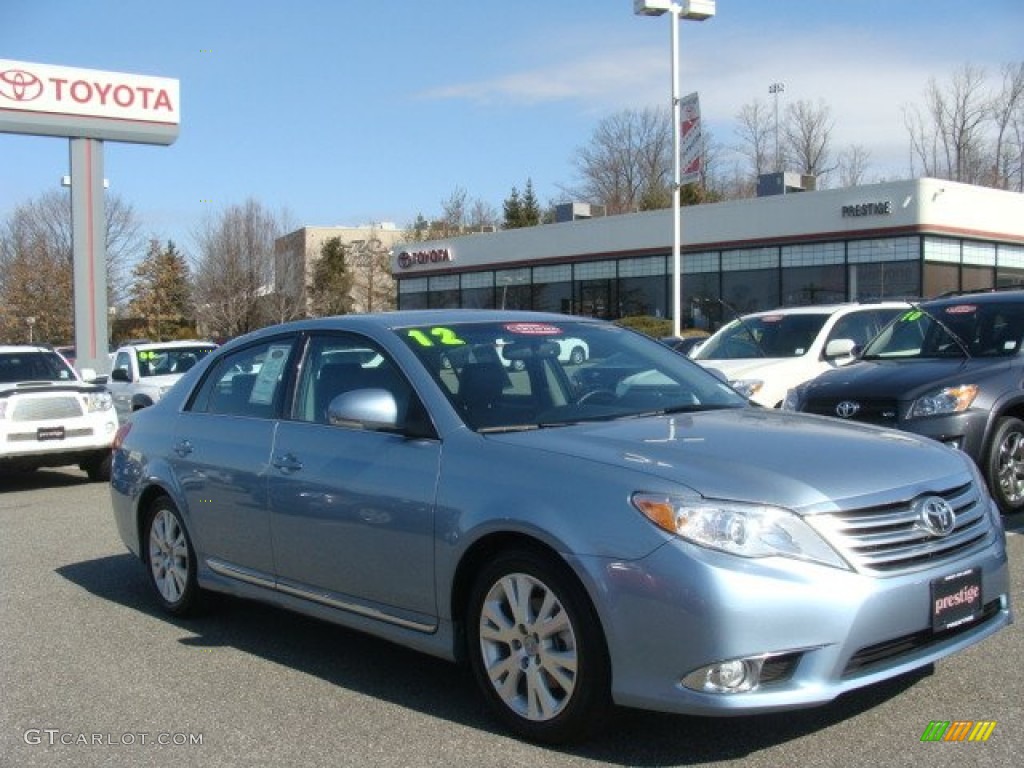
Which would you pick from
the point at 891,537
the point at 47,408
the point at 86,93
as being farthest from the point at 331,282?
the point at 891,537

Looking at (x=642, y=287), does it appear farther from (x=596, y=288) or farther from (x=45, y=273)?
(x=45, y=273)

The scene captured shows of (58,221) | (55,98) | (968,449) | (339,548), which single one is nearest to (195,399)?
(339,548)

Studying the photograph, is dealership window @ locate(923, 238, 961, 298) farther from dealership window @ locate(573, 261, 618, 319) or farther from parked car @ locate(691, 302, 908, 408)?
parked car @ locate(691, 302, 908, 408)

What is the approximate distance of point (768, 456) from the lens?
13.8 feet

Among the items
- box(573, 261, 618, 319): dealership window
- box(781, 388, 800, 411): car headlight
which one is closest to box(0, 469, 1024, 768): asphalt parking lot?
box(781, 388, 800, 411): car headlight

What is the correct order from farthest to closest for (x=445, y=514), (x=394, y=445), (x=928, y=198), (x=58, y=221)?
(x=58, y=221), (x=928, y=198), (x=394, y=445), (x=445, y=514)

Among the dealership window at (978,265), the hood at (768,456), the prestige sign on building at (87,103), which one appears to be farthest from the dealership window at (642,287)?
the hood at (768,456)

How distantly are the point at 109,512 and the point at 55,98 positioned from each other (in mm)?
23706

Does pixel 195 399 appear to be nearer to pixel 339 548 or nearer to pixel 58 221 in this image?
pixel 339 548

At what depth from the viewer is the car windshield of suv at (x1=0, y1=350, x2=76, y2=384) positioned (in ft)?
45.2

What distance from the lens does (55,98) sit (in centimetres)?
3089

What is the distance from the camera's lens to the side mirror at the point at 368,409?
4801 millimetres

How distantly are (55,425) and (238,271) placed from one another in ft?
137

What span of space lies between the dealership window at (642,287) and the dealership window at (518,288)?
5.06 meters
